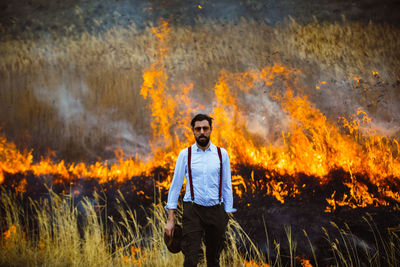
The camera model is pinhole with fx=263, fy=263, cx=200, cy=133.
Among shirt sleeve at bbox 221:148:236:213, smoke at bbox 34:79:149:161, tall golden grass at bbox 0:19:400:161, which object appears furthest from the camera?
smoke at bbox 34:79:149:161

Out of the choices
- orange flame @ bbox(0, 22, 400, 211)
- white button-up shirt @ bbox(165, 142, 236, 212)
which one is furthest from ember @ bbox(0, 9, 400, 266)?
white button-up shirt @ bbox(165, 142, 236, 212)

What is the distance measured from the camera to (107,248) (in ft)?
11.9

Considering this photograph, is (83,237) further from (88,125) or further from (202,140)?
(202,140)

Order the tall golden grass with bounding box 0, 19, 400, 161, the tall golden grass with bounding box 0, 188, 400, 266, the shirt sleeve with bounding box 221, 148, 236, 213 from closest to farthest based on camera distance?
the shirt sleeve with bounding box 221, 148, 236, 213 < the tall golden grass with bounding box 0, 188, 400, 266 < the tall golden grass with bounding box 0, 19, 400, 161

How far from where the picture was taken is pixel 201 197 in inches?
72.2

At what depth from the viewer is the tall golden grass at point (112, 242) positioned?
3.13m

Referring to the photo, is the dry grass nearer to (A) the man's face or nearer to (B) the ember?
(B) the ember

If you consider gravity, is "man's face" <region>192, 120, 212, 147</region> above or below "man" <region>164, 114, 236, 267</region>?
above

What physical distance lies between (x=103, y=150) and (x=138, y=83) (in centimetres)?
120

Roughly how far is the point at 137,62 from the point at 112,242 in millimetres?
2746

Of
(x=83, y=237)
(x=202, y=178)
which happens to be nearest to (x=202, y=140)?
(x=202, y=178)

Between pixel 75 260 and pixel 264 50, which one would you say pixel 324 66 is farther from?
pixel 75 260

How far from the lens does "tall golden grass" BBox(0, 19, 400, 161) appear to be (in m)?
3.60

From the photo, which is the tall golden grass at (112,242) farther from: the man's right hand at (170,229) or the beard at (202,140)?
the beard at (202,140)
